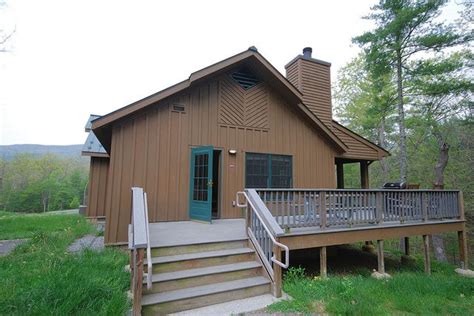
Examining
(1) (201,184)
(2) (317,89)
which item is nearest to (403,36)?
(2) (317,89)

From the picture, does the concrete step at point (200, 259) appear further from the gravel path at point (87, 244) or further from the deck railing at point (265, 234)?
the gravel path at point (87, 244)

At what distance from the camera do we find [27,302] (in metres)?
2.65

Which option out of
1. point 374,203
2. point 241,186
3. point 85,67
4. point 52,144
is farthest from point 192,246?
point 52,144

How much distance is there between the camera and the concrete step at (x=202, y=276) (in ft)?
11.0

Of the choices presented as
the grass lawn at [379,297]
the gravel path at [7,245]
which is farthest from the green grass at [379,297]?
Result: the gravel path at [7,245]

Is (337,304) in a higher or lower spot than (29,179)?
lower

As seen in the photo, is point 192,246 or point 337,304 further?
point 192,246

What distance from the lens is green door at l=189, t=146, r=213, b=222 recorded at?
5.92 m

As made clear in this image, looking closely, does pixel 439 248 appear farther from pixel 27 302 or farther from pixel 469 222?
pixel 27 302

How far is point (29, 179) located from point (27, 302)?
31676 millimetres

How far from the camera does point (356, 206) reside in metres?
5.30

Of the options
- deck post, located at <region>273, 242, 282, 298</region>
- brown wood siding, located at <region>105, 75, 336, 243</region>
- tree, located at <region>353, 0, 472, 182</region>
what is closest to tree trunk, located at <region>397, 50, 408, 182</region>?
tree, located at <region>353, 0, 472, 182</region>

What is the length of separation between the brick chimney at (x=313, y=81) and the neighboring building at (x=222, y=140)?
0.12ft

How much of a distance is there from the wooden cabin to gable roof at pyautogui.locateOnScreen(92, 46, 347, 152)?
0.09ft
